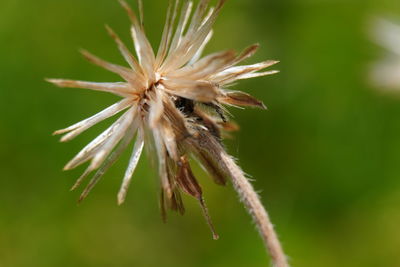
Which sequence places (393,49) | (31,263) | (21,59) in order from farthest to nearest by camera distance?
1. (21,59)
2. (31,263)
3. (393,49)

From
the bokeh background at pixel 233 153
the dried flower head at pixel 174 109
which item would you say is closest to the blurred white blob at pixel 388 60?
the bokeh background at pixel 233 153

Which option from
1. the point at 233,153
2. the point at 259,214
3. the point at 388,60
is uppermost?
the point at 388,60

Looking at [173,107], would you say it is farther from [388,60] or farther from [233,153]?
[233,153]

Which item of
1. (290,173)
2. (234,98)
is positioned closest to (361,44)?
(290,173)

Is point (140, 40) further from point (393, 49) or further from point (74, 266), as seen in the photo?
point (74, 266)

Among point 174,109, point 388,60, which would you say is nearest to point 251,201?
point 174,109

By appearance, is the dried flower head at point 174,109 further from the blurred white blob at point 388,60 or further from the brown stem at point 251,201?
the blurred white blob at point 388,60
